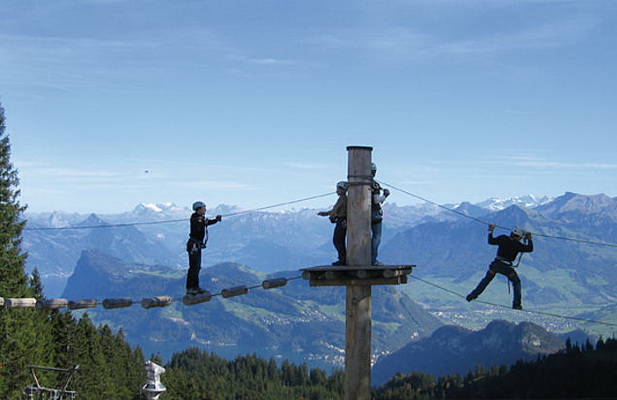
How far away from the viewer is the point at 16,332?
65750mm

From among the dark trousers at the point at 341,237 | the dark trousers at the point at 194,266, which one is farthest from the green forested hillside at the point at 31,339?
the dark trousers at the point at 341,237

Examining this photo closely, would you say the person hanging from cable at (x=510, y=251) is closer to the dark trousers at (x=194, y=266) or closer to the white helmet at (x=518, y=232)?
the white helmet at (x=518, y=232)

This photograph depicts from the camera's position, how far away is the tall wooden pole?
16078mm

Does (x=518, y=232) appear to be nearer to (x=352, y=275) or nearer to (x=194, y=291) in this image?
(x=352, y=275)

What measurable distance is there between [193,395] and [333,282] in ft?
486

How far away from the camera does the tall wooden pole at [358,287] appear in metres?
16.1

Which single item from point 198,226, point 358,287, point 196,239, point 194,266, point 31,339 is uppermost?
point 198,226

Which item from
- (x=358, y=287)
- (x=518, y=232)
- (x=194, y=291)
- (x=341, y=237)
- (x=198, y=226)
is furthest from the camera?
(x=198, y=226)

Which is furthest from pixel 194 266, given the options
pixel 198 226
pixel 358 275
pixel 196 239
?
pixel 358 275

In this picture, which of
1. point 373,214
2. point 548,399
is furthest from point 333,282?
point 548,399

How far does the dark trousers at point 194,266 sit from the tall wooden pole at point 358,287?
522 centimetres

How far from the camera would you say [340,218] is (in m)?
18.1

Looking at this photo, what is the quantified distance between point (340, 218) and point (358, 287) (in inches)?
89.6

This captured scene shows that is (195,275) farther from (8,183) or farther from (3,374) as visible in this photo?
(8,183)
